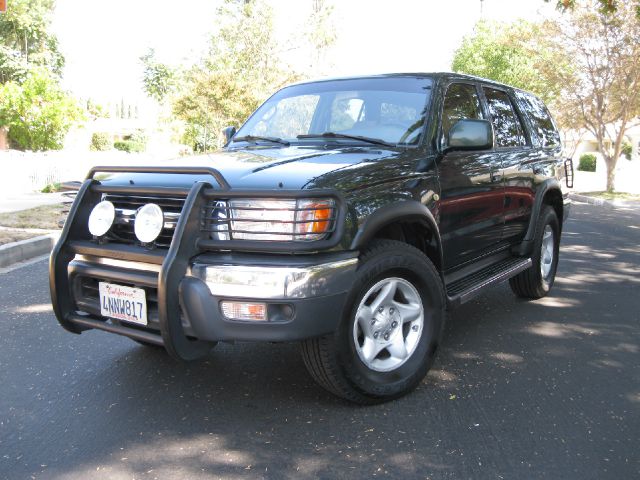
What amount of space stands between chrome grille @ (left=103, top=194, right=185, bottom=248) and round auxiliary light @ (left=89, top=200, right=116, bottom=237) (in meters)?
0.05

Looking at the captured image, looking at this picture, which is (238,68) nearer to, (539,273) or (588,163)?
(539,273)

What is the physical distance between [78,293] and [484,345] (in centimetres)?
285

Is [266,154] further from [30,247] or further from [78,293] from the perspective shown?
[30,247]

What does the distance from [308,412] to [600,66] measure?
786 inches

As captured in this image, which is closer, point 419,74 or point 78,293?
point 78,293

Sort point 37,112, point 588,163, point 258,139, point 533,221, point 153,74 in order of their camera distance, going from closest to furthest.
Result: 1. point 258,139
2. point 533,221
3. point 37,112
4. point 588,163
5. point 153,74

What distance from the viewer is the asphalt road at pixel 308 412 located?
2.91 meters

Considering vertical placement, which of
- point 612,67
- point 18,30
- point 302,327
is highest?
point 18,30

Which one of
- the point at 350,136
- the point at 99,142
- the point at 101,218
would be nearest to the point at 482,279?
the point at 350,136

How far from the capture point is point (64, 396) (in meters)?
3.71

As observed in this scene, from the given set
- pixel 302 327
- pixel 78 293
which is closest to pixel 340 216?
pixel 302 327

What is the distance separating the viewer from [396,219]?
3.48 m

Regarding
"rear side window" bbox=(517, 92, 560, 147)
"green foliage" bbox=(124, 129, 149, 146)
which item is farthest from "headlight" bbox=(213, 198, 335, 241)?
"green foliage" bbox=(124, 129, 149, 146)

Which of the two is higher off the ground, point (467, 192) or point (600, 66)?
point (600, 66)
